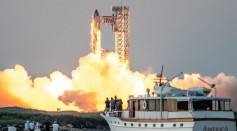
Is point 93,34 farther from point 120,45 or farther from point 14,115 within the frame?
point 14,115

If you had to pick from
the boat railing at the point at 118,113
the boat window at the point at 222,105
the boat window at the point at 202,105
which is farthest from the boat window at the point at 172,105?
the boat railing at the point at 118,113

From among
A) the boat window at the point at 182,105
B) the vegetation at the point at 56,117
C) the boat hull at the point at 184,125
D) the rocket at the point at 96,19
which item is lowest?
the boat hull at the point at 184,125

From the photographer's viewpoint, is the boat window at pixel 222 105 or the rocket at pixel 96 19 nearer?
the boat window at pixel 222 105

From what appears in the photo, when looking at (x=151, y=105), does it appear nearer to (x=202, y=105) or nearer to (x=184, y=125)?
(x=202, y=105)

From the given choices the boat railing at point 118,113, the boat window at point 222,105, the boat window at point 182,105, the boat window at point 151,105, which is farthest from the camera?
the boat railing at point 118,113

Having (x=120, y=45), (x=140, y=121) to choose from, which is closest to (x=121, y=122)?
(x=140, y=121)

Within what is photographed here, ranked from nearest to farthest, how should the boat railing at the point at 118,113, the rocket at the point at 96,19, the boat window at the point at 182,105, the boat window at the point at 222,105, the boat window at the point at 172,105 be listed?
1. the boat window at the point at 182,105
2. the boat window at the point at 172,105
3. the boat window at the point at 222,105
4. the boat railing at the point at 118,113
5. the rocket at the point at 96,19

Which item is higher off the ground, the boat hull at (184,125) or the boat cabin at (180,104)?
the boat cabin at (180,104)

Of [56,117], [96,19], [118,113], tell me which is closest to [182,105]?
[118,113]

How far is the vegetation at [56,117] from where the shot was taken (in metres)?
144

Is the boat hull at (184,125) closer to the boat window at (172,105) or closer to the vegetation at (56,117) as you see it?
the boat window at (172,105)

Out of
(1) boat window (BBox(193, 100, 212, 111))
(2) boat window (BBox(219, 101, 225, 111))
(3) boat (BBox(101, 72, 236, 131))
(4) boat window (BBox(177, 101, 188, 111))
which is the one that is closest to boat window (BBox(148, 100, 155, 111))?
(3) boat (BBox(101, 72, 236, 131))

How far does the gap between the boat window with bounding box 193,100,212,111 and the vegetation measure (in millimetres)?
49029

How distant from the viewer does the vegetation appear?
473 ft
